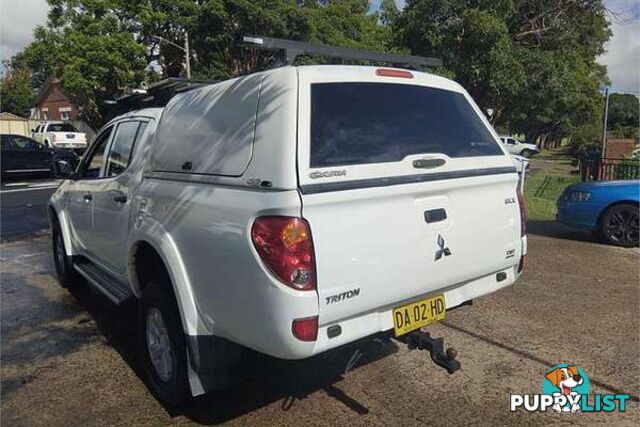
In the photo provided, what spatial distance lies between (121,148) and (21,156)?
17133mm

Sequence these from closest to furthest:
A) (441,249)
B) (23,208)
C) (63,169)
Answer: (441,249)
(63,169)
(23,208)

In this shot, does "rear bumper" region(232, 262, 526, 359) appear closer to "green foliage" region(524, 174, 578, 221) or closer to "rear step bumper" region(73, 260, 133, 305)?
"rear step bumper" region(73, 260, 133, 305)

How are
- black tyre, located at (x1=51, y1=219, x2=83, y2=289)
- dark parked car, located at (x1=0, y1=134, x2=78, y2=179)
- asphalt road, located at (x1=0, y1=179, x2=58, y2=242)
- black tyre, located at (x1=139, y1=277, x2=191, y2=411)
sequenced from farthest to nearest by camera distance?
dark parked car, located at (x1=0, y1=134, x2=78, y2=179)
asphalt road, located at (x1=0, y1=179, x2=58, y2=242)
black tyre, located at (x1=51, y1=219, x2=83, y2=289)
black tyre, located at (x1=139, y1=277, x2=191, y2=411)

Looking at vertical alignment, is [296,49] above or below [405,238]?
above

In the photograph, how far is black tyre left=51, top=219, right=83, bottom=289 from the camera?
5828 millimetres

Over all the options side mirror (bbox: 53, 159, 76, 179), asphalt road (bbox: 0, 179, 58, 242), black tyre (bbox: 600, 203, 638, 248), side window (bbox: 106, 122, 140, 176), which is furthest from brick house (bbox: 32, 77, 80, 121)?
side window (bbox: 106, 122, 140, 176)

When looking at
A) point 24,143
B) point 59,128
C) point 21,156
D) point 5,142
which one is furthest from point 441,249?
point 59,128

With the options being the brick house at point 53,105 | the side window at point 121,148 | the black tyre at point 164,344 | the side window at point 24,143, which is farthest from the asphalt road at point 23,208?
the brick house at point 53,105

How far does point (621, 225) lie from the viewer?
7.88 meters

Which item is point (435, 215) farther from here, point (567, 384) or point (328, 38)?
point (328, 38)

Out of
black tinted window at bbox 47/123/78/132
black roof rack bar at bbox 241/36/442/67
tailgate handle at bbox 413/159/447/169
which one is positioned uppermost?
black roof rack bar at bbox 241/36/442/67

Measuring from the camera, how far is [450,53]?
17125mm

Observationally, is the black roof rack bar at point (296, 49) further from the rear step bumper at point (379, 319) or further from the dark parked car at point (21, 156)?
the dark parked car at point (21, 156)

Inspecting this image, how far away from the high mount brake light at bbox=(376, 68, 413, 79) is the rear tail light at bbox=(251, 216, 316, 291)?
3.98ft
